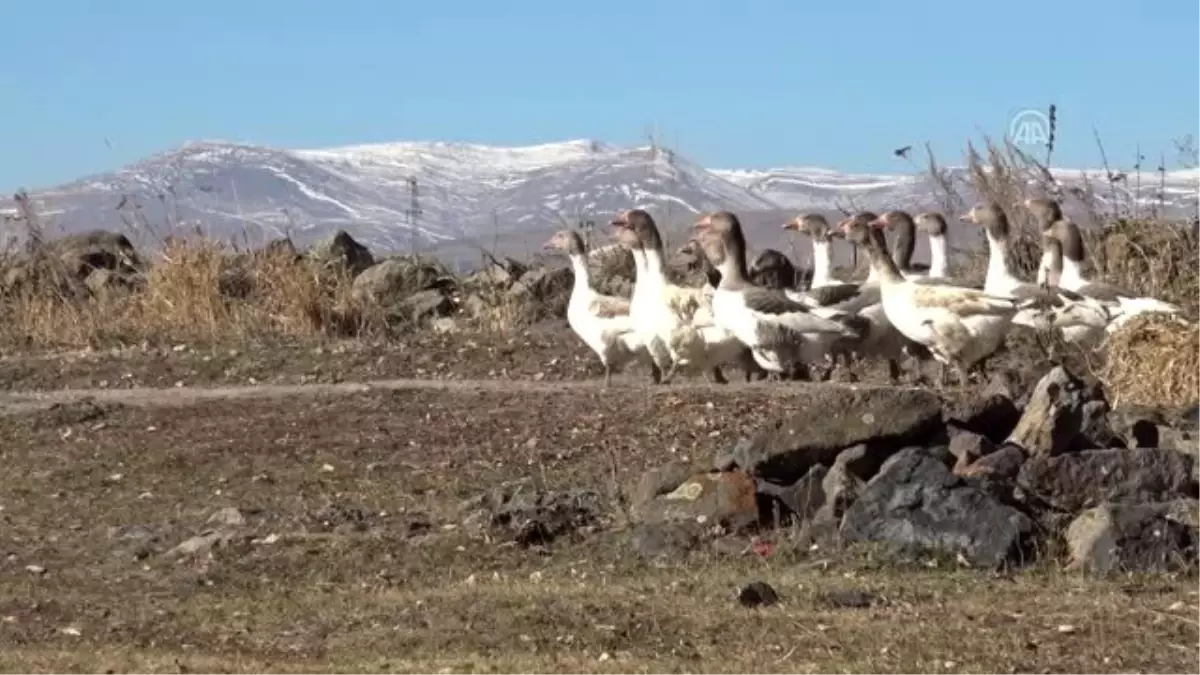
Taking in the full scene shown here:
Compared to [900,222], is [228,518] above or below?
below

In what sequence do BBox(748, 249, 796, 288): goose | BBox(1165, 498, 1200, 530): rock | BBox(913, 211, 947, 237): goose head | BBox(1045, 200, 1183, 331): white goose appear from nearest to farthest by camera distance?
BBox(1165, 498, 1200, 530): rock
BBox(1045, 200, 1183, 331): white goose
BBox(913, 211, 947, 237): goose head
BBox(748, 249, 796, 288): goose

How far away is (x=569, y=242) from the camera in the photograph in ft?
67.5

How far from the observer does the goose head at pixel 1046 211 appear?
19.9m

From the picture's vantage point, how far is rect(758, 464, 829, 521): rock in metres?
11.8

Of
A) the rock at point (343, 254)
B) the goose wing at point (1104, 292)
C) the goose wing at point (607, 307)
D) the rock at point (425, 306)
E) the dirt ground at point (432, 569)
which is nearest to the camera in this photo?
the dirt ground at point (432, 569)

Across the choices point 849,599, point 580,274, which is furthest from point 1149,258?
point 849,599

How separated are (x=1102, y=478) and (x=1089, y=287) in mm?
6485

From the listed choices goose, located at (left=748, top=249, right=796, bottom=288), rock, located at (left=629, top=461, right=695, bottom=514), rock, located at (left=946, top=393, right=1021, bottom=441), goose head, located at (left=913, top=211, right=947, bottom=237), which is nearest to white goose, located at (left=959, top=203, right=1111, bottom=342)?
goose head, located at (left=913, top=211, right=947, bottom=237)

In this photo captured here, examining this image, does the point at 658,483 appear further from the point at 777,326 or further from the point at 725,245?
the point at 725,245

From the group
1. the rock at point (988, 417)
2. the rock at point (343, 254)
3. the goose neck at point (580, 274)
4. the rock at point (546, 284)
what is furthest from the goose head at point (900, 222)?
the rock at point (988, 417)

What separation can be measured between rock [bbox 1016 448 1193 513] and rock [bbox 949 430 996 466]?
38 cm

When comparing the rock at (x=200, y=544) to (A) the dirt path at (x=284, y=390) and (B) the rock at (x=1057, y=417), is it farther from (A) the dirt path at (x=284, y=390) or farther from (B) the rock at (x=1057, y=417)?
(A) the dirt path at (x=284, y=390)

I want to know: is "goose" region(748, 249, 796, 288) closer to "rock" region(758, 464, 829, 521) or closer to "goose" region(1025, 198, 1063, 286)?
"goose" region(1025, 198, 1063, 286)

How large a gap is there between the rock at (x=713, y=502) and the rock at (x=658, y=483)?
154 millimetres
